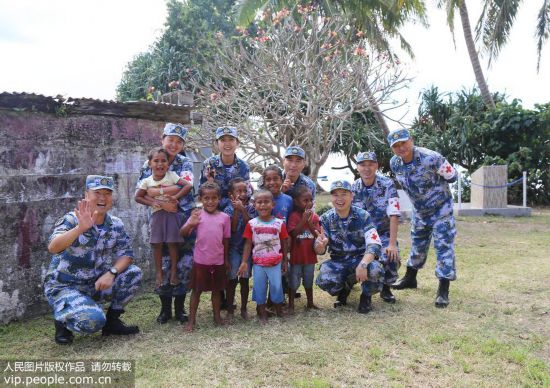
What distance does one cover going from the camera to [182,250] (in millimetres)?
4289

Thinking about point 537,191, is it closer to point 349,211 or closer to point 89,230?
point 349,211

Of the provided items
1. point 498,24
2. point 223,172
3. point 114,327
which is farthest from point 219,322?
point 498,24

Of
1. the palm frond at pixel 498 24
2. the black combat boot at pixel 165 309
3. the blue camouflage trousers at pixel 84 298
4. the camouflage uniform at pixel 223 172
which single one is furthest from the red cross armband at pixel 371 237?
the palm frond at pixel 498 24

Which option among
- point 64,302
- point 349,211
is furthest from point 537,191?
point 64,302

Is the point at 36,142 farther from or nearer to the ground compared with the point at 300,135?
nearer to the ground

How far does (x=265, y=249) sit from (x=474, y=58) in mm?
14313

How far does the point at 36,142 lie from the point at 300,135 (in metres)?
5.45

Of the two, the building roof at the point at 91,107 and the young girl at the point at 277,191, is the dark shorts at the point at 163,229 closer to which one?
the young girl at the point at 277,191

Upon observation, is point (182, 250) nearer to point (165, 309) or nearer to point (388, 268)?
point (165, 309)

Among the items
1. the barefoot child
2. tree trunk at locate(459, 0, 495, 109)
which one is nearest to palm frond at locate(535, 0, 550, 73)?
tree trunk at locate(459, 0, 495, 109)

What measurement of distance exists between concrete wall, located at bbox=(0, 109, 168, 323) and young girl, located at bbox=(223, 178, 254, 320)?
150cm

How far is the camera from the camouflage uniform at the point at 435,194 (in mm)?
4734

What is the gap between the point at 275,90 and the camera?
31.2 ft

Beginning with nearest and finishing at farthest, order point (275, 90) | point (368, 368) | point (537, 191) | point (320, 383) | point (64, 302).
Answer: point (320, 383)
point (368, 368)
point (64, 302)
point (275, 90)
point (537, 191)
